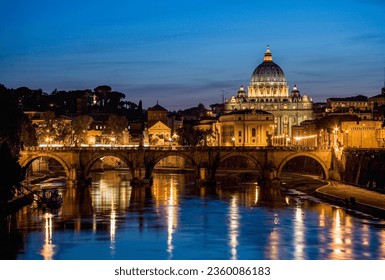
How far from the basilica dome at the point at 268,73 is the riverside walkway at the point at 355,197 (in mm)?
113796

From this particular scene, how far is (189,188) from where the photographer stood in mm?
73688

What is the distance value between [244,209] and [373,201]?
8.30 m

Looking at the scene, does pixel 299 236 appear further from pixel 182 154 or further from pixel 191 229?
pixel 182 154

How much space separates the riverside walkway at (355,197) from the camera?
2020 inches

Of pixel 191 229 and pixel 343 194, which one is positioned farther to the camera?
pixel 343 194

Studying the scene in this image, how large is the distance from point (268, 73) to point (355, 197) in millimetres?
126885

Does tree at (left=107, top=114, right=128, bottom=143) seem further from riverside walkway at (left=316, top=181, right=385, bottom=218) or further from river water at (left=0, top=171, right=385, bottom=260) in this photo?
riverside walkway at (left=316, top=181, right=385, bottom=218)

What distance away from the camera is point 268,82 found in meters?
182

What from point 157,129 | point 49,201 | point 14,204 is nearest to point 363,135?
point 49,201

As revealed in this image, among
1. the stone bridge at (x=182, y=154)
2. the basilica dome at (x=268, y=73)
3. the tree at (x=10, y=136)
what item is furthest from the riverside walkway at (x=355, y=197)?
the basilica dome at (x=268, y=73)

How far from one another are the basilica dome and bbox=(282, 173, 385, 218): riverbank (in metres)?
102

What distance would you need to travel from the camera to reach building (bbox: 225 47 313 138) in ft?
571
